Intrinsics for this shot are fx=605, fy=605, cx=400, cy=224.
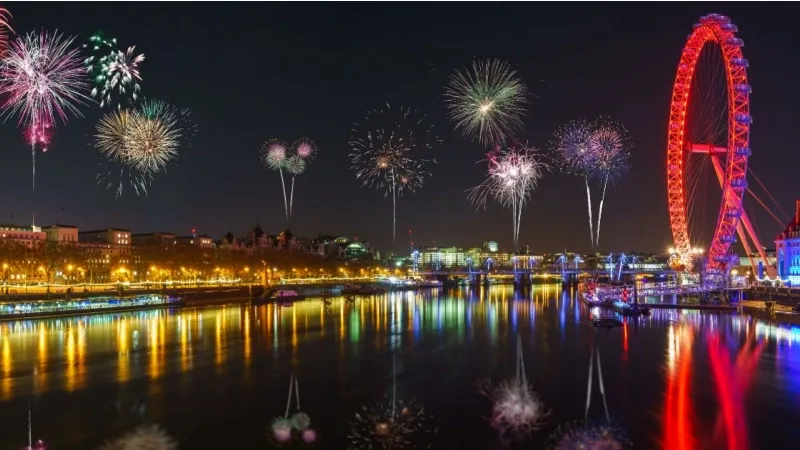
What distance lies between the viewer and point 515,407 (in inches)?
744

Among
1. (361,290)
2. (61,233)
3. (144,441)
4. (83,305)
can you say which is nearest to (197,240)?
(61,233)

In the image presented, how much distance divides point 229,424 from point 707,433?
12873 millimetres

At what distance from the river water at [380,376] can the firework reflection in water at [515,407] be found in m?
0.42

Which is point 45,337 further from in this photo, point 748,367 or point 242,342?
point 748,367

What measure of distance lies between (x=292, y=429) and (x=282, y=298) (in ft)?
176

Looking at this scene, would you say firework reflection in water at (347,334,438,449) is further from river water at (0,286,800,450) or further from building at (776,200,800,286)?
building at (776,200,800,286)

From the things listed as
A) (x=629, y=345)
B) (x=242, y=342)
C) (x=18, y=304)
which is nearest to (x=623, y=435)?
(x=629, y=345)

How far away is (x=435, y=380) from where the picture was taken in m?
23.0

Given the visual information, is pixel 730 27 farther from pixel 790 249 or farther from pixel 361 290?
pixel 361 290

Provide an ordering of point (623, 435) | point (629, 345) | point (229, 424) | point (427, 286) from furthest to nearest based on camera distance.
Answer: point (427, 286) < point (629, 345) < point (229, 424) < point (623, 435)

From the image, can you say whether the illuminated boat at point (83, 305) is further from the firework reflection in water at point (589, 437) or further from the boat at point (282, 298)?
the firework reflection in water at point (589, 437)

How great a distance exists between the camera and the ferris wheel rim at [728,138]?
5103cm

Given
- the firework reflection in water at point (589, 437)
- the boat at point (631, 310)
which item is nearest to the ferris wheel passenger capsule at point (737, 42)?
the boat at point (631, 310)

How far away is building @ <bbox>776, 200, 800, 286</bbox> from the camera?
6732 cm
